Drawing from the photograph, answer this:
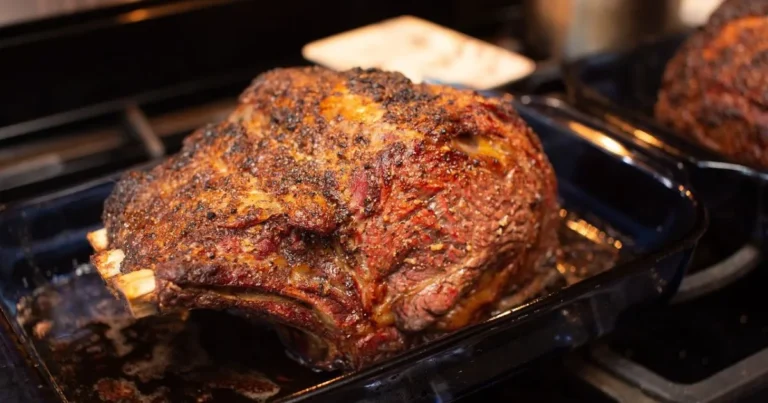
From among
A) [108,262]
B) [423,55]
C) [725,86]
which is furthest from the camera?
[423,55]

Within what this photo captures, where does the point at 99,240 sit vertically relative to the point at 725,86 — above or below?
above

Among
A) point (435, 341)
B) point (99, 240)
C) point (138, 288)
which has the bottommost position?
point (435, 341)

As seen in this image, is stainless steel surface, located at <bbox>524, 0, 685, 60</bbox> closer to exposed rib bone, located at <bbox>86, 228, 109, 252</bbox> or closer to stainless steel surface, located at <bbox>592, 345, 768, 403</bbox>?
stainless steel surface, located at <bbox>592, 345, 768, 403</bbox>

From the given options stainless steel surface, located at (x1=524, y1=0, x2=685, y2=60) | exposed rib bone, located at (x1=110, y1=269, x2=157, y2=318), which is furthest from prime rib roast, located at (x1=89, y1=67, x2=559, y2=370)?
stainless steel surface, located at (x1=524, y1=0, x2=685, y2=60)

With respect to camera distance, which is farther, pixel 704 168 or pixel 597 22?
pixel 597 22

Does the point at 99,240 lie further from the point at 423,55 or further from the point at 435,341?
the point at 423,55

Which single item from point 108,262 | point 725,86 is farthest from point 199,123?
point 725,86

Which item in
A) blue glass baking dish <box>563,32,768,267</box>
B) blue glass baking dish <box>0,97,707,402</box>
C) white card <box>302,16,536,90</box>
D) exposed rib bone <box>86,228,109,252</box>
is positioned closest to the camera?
blue glass baking dish <box>0,97,707,402</box>
